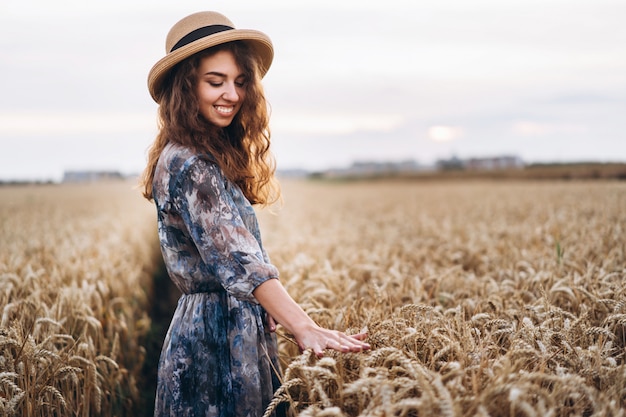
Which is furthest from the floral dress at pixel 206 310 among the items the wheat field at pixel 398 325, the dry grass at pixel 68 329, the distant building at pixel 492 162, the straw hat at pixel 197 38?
the distant building at pixel 492 162

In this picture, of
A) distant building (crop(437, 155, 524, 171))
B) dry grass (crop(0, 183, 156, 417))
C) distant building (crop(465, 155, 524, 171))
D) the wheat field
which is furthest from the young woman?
distant building (crop(465, 155, 524, 171))

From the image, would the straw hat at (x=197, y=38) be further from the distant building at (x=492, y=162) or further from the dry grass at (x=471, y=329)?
the distant building at (x=492, y=162)

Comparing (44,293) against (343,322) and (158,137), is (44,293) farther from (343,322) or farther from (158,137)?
(343,322)

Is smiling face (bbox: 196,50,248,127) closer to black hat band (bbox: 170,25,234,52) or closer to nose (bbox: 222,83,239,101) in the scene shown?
nose (bbox: 222,83,239,101)

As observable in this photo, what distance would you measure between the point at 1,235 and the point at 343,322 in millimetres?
7434

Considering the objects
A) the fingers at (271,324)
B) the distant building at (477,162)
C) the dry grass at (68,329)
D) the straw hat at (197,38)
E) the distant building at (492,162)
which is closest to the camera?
the straw hat at (197,38)

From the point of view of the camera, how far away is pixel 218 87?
7.30ft

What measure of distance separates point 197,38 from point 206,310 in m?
1.22

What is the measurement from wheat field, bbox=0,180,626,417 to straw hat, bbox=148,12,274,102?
3.16ft

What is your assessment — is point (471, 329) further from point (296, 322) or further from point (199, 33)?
point (199, 33)

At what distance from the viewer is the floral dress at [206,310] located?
1.95 m

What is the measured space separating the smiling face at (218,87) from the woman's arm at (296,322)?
0.82m

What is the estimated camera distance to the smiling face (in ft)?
7.22

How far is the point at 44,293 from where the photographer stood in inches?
161
